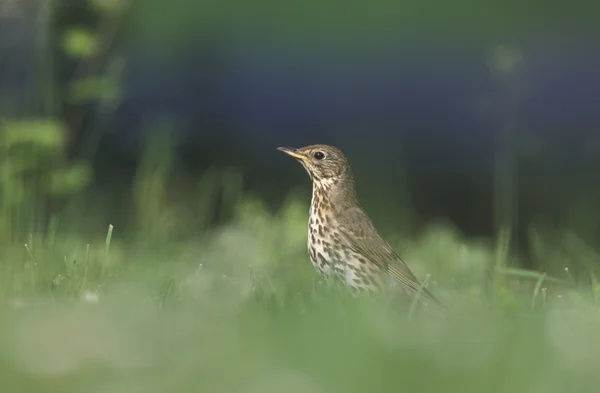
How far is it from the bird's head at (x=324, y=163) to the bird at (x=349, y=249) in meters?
0.08

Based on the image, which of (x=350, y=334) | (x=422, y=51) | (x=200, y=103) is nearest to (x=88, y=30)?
(x=200, y=103)

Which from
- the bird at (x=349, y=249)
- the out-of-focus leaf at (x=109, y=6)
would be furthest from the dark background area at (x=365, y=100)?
the bird at (x=349, y=249)

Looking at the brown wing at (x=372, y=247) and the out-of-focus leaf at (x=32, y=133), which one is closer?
the brown wing at (x=372, y=247)

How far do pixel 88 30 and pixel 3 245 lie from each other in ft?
6.40

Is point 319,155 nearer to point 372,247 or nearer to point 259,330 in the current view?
point 372,247

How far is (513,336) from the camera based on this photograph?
143 inches

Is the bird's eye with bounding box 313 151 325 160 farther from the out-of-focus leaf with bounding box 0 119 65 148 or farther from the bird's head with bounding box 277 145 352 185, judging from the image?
the out-of-focus leaf with bounding box 0 119 65 148

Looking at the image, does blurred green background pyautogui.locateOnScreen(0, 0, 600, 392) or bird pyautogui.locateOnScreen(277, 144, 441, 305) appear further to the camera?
bird pyautogui.locateOnScreen(277, 144, 441, 305)

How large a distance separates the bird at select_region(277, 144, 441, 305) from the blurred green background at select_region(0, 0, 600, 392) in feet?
0.48

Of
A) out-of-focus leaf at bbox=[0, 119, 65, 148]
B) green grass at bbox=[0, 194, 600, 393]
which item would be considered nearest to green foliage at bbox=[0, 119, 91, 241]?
out-of-focus leaf at bbox=[0, 119, 65, 148]

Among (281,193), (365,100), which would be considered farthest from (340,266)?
(365,100)

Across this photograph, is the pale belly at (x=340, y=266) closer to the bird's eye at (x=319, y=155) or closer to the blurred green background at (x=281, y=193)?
the blurred green background at (x=281, y=193)

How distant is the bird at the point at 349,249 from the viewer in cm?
564

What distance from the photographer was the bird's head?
6.28m
